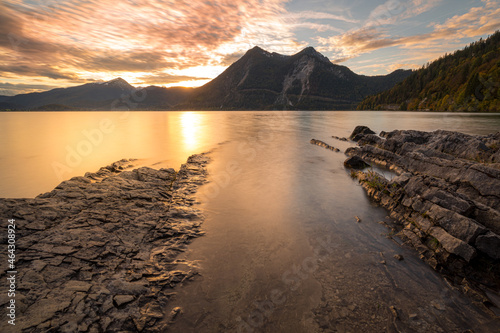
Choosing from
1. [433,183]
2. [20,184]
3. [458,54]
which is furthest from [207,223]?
[458,54]

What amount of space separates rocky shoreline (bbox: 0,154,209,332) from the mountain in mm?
166472

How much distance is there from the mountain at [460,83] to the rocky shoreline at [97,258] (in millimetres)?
166472

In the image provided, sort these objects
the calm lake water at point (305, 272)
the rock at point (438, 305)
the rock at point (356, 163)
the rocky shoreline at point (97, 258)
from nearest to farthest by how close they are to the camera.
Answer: the rocky shoreline at point (97, 258) → the calm lake water at point (305, 272) → the rock at point (438, 305) → the rock at point (356, 163)

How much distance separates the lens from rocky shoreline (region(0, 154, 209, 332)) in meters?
5.80

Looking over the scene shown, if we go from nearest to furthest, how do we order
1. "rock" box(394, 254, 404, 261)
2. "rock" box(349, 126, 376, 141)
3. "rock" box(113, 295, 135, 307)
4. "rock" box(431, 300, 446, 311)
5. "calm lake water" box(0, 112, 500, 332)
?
"rock" box(113, 295, 135, 307) → "calm lake water" box(0, 112, 500, 332) → "rock" box(431, 300, 446, 311) → "rock" box(394, 254, 404, 261) → "rock" box(349, 126, 376, 141)

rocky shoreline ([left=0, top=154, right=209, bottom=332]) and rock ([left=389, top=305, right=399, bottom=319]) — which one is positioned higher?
rocky shoreline ([left=0, top=154, right=209, bottom=332])

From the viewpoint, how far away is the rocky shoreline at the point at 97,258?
19.0ft

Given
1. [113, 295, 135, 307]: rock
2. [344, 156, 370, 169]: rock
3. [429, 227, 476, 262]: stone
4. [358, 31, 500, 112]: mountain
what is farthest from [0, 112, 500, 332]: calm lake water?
[358, 31, 500, 112]: mountain

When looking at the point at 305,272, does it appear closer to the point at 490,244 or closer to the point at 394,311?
the point at 394,311

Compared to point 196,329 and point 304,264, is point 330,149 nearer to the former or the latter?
point 304,264

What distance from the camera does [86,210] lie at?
1116 centimetres

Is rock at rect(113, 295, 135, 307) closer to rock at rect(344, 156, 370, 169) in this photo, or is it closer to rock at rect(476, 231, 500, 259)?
rock at rect(476, 231, 500, 259)

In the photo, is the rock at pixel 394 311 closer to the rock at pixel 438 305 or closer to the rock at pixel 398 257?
the rock at pixel 438 305

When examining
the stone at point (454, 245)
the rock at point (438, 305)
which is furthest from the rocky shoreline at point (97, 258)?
the stone at point (454, 245)
